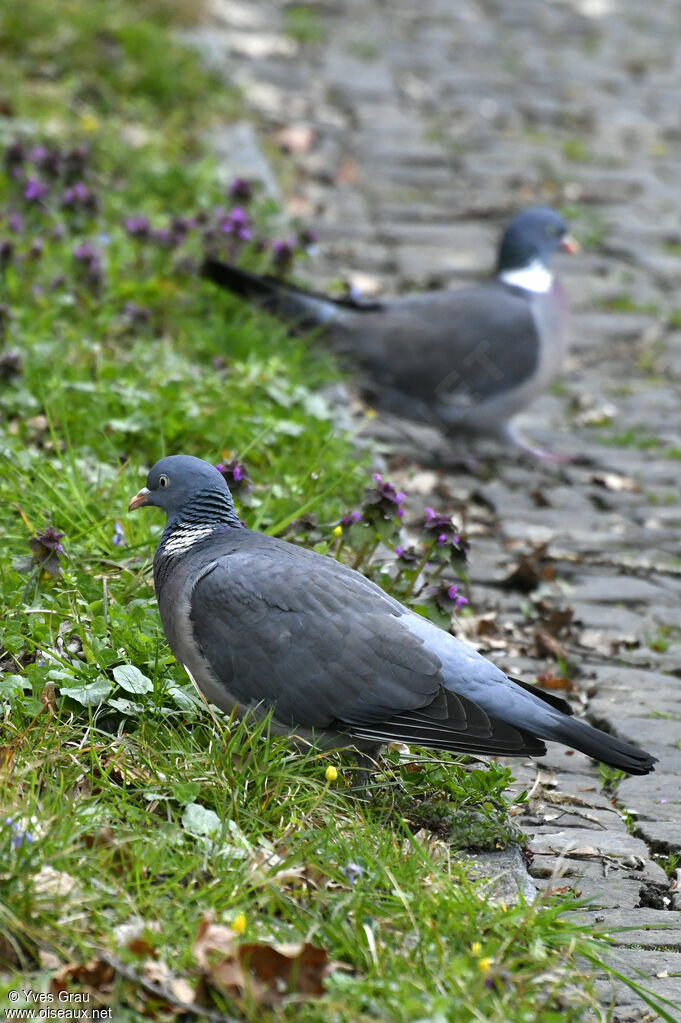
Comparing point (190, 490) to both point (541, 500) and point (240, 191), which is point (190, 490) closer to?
point (541, 500)

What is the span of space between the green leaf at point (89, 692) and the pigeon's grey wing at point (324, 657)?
250mm

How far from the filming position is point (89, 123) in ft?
23.7

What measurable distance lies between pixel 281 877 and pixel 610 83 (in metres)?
8.28

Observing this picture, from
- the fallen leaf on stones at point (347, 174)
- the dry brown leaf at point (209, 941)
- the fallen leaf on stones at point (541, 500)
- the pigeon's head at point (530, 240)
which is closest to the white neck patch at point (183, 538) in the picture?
the dry brown leaf at point (209, 941)

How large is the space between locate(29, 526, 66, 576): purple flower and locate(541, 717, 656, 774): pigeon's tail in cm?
133

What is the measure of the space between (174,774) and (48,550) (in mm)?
799

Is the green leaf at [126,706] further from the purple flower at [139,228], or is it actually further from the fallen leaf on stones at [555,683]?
the purple flower at [139,228]

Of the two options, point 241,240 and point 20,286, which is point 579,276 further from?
point 20,286

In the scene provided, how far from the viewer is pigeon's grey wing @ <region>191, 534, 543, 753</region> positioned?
3064 millimetres

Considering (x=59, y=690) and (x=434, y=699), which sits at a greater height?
(x=434, y=699)

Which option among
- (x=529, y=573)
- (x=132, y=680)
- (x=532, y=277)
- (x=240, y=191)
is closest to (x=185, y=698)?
(x=132, y=680)

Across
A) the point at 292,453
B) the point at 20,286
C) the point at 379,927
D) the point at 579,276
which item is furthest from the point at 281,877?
the point at 579,276

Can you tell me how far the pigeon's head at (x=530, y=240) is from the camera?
6.20 metres

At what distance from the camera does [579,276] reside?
24.0 feet
